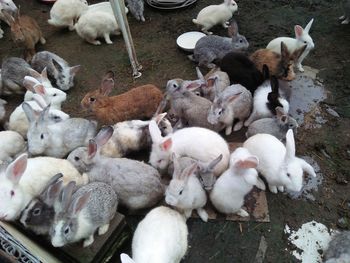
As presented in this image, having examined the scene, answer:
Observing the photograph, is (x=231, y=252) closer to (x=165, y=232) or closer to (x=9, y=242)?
(x=165, y=232)

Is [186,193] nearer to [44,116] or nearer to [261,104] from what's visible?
[261,104]

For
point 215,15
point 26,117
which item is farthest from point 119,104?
point 215,15

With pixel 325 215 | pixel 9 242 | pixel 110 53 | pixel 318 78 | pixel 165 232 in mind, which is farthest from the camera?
pixel 110 53

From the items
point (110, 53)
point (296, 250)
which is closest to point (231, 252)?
point (296, 250)

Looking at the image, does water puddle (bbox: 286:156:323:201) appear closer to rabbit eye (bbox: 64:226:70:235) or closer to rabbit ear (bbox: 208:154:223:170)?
rabbit ear (bbox: 208:154:223:170)

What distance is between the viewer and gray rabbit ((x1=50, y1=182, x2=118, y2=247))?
2.49m

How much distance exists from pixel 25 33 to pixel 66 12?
715mm

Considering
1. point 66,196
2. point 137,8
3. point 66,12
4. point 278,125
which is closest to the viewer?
point 66,196

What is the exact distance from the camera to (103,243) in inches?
106

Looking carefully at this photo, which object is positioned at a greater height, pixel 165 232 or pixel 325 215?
pixel 165 232

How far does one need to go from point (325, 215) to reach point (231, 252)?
0.86 meters


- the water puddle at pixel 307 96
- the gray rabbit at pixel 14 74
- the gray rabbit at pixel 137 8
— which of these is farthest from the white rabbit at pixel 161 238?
the gray rabbit at pixel 137 8

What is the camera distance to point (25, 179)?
2.91 meters

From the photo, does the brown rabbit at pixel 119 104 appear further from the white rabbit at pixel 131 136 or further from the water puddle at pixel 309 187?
the water puddle at pixel 309 187
